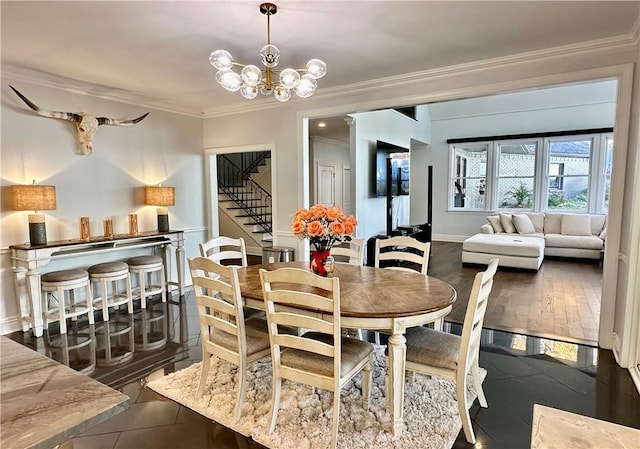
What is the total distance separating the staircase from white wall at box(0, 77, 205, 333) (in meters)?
2.72

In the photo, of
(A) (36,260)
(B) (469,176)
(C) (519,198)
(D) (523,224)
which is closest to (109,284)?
(A) (36,260)

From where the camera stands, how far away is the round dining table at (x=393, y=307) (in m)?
2.04

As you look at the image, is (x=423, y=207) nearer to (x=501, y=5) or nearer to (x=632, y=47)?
(x=632, y=47)

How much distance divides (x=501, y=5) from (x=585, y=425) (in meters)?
2.51

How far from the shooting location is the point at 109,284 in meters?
4.57

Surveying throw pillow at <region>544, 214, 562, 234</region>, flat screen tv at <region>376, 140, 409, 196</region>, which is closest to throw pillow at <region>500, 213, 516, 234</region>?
throw pillow at <region>544, 214, 562, 234</region>

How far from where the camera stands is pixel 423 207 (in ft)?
34.0

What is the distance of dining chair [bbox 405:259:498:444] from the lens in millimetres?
2029

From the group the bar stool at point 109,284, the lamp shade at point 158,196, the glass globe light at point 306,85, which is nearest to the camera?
the glass globe light at point 306,85

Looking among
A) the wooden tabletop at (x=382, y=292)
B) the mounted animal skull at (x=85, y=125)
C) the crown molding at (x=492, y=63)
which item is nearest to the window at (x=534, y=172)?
the crown molding at (x=492, y=63)

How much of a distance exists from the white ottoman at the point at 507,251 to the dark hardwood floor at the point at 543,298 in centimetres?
14

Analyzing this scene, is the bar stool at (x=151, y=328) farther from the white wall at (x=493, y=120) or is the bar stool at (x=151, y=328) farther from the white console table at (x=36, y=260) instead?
the white wall at (x=493, y=120)

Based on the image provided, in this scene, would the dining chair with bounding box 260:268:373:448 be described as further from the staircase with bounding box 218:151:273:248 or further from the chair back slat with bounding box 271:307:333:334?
the staircase with bounding box 218:151:273:248

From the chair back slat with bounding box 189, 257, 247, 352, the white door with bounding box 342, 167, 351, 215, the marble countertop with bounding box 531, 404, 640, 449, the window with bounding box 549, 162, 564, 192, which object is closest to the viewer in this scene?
the marble countertop with bounding box 531, 404, 640, 449
